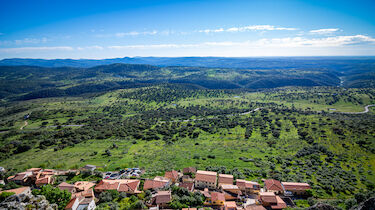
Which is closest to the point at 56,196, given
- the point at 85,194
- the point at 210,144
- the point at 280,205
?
the point at 85,194

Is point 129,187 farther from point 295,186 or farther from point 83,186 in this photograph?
point 295,186

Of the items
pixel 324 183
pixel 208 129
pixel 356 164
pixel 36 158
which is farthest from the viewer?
pixel 208 129

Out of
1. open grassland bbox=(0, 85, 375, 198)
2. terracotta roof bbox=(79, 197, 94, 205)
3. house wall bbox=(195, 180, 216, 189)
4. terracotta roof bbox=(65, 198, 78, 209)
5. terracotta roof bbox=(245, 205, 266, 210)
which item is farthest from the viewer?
open grassland bbox=(0, 85, 375, 198)

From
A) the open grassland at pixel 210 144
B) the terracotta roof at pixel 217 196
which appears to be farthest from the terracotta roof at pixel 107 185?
the terracotta roof at pixel 217 196

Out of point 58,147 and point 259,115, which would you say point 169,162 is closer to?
point 58,147

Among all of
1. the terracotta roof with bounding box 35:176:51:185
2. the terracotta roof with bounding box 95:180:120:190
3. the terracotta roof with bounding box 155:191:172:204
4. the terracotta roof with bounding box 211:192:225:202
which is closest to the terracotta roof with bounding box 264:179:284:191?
the terracotta roof with bounding box 211:192:225:202

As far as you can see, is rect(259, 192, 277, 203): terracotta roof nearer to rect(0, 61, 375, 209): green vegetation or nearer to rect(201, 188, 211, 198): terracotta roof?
rect(0, 61, 375, 209): green vegetation

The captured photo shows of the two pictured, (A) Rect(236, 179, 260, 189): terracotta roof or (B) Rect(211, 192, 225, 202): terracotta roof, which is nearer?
(B) Rect(211, 192, 225, 202): terracotta roof

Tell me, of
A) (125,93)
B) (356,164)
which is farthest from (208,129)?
(125,93)
